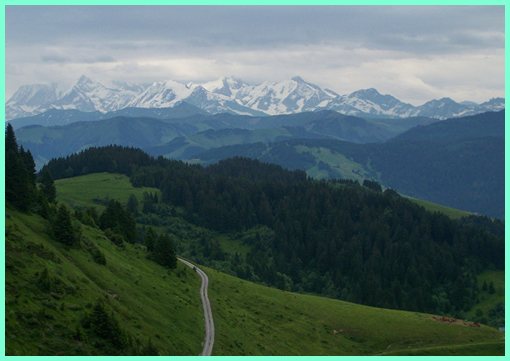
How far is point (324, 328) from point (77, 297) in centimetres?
5378

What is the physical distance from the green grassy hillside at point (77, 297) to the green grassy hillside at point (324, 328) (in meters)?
8.59

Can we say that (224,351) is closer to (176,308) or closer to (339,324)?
(176,308)

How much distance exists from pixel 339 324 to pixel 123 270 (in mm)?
42709

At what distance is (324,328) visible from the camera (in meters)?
110

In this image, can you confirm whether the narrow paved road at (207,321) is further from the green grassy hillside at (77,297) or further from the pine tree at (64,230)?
the pine tree at (64,230)

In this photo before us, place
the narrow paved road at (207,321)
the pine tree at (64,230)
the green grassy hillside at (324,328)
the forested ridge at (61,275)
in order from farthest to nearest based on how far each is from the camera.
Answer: the green grassy hillside at (324,328) → the pine tree at (64,230) → the narrow paved road at (207,321) → the forested ridge at (61,275)

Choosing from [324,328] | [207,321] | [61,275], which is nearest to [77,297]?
[61,275]

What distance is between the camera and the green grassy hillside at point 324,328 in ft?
311

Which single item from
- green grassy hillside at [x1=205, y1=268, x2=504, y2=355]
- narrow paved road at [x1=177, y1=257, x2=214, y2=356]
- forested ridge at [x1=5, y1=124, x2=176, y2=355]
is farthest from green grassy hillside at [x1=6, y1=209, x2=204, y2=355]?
green grassy hillside at [x1=205, y1=268, x2=504, y2=355]

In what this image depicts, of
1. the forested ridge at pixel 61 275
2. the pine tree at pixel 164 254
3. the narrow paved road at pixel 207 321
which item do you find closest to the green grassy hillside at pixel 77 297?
the forested ridge at pixel 61 275

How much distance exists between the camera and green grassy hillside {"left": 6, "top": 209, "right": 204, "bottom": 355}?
58.8 metres

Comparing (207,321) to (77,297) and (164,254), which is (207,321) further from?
(77,297)

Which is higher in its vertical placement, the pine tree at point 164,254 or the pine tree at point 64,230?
the pine tree at point 64,230

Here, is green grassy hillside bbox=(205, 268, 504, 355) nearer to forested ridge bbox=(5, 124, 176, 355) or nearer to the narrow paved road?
the narrow paved road
